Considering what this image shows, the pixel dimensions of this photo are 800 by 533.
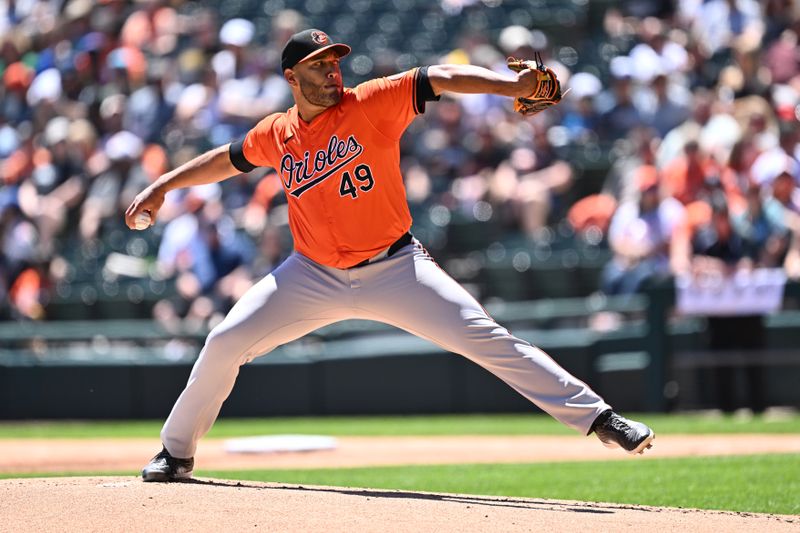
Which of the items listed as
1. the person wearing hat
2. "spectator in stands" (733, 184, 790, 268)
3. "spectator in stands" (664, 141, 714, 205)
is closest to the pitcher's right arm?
the person wearing hat

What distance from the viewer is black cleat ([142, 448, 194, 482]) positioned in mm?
6160

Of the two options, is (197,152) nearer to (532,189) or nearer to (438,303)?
(532,189)

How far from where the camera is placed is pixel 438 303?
5.87 m

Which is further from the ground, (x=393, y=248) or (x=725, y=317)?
(x=393, y=248)

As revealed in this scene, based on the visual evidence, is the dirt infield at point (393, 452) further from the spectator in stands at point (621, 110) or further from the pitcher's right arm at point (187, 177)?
the spectator in stands at point (621, 110)

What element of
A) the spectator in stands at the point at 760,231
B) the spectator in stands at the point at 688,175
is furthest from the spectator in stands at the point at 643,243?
the spectator in stands at the point at 760,231

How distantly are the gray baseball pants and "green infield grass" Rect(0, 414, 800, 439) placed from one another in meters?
4.73

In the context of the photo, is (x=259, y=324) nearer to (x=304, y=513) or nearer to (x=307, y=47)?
(x=304, y=513)

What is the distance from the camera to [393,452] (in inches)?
391

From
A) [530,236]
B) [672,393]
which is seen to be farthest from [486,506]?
[530,236]

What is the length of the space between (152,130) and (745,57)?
23.6 feet

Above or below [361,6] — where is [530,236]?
below

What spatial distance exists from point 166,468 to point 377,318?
3.94 ft

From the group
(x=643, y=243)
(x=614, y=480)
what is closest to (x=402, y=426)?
(x=643, y=243)
